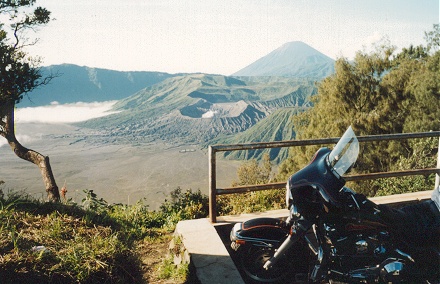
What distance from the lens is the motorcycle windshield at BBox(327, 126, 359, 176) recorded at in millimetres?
2906

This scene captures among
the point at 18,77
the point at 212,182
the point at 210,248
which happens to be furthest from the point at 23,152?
the point at 210,248

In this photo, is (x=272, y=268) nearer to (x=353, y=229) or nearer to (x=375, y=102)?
(x=353, y=229)

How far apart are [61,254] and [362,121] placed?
1342 inches

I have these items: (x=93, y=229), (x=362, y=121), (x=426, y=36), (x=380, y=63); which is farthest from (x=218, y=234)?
(x=426, y=36)

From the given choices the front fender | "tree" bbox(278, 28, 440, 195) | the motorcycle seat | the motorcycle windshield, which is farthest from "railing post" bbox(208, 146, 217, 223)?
"tree" bbox(278, 28, 440, 195)

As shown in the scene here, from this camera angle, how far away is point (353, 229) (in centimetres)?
295

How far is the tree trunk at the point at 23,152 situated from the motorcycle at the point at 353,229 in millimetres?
12775

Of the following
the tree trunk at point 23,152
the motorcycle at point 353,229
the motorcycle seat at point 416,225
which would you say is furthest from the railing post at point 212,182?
the tree trunk at point 23,152

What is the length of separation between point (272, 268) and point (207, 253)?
2.18 feet

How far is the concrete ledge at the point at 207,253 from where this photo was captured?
336cm

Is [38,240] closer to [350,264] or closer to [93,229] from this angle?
[93,229]

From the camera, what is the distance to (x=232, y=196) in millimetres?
7988

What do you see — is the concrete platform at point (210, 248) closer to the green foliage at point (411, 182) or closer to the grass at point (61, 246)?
the grass at point (61, 246)

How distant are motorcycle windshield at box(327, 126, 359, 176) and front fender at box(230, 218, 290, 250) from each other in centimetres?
87
